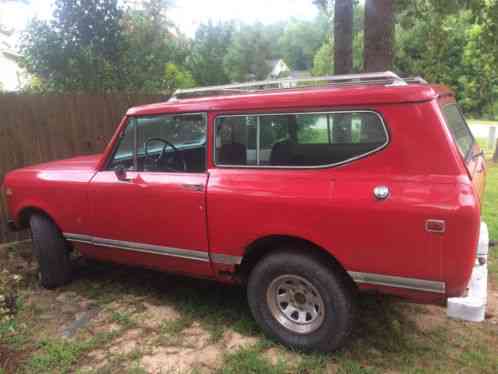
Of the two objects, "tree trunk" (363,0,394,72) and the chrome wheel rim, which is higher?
"tree trunk" (363,0,394,72)

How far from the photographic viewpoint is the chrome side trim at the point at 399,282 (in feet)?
8.24

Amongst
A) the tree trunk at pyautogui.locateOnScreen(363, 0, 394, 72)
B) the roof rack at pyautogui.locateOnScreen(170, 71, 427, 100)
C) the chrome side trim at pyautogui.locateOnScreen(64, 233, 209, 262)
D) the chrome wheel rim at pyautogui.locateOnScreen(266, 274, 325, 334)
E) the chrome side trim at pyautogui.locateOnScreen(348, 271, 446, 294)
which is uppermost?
the tree trunk at pyautogui.locateOnScreen(363, 0, 394, 72)

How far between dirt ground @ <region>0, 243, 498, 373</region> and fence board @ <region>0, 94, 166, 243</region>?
204 centimetres

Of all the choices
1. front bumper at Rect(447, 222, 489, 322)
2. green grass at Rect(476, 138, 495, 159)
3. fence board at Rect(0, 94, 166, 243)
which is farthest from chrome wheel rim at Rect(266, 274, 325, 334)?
green grass at Rect(476, 138, 495, 159)

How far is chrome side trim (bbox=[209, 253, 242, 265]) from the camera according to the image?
10.4 ft

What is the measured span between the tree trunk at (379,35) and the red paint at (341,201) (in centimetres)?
248

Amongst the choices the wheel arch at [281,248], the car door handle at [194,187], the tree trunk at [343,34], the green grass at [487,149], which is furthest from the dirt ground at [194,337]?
the green grass at [487,149]

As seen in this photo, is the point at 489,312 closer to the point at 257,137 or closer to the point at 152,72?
the point at 257,137

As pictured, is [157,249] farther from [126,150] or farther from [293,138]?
[293,138]

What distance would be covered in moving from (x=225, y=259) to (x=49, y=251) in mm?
2030

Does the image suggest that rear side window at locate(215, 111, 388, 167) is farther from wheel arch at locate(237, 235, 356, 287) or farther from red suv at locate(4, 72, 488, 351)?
wheel arch at locate(237, 235, 356, 287)

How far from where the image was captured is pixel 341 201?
267 cm

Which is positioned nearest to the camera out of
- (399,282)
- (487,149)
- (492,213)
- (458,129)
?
(399,282)

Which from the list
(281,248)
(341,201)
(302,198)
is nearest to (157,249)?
(281,248)
